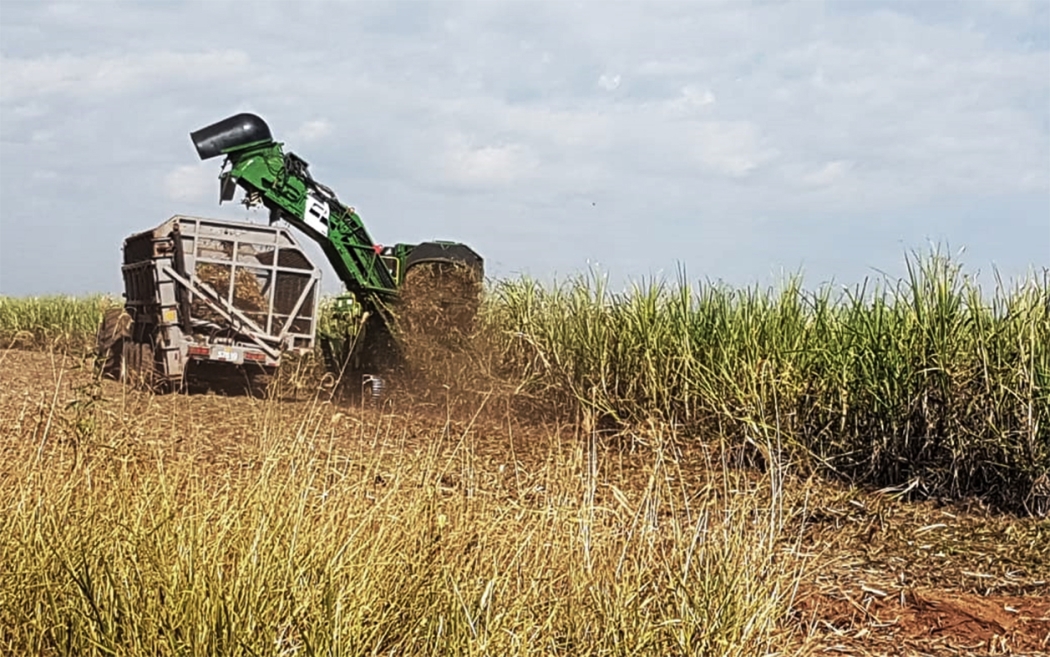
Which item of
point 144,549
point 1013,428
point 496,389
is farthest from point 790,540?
point 496,389

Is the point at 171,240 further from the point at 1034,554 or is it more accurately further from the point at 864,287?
the point at 1034,554

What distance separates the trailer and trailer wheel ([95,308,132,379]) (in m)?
1.46

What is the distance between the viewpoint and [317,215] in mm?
14594

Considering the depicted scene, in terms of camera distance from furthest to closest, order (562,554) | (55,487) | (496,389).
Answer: (496,389) < (55,487) < (562,554)

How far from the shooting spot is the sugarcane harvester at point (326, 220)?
559 inches

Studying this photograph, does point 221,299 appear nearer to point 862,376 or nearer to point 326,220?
point 326,220

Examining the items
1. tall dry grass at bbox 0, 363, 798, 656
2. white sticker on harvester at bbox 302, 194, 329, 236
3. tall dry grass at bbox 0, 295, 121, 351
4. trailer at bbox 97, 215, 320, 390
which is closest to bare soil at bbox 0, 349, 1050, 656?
tall dry grass at bbox 0, 363, 798, 656

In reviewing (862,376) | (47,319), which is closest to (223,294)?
(862,376)

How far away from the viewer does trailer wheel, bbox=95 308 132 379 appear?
15719 millimetres

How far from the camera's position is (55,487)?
5.13 meters

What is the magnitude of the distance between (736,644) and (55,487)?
9.45 ft

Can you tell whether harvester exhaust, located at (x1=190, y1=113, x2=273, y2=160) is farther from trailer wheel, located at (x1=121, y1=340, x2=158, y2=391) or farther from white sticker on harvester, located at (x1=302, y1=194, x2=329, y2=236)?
trailer wheel, located at (x1=121, y1=340, x2=158, y2=391)

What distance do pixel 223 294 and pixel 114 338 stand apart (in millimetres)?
3052

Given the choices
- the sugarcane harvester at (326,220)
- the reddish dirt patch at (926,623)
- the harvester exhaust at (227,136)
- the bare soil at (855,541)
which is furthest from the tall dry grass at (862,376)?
the harvester exhaust at (227,136)
